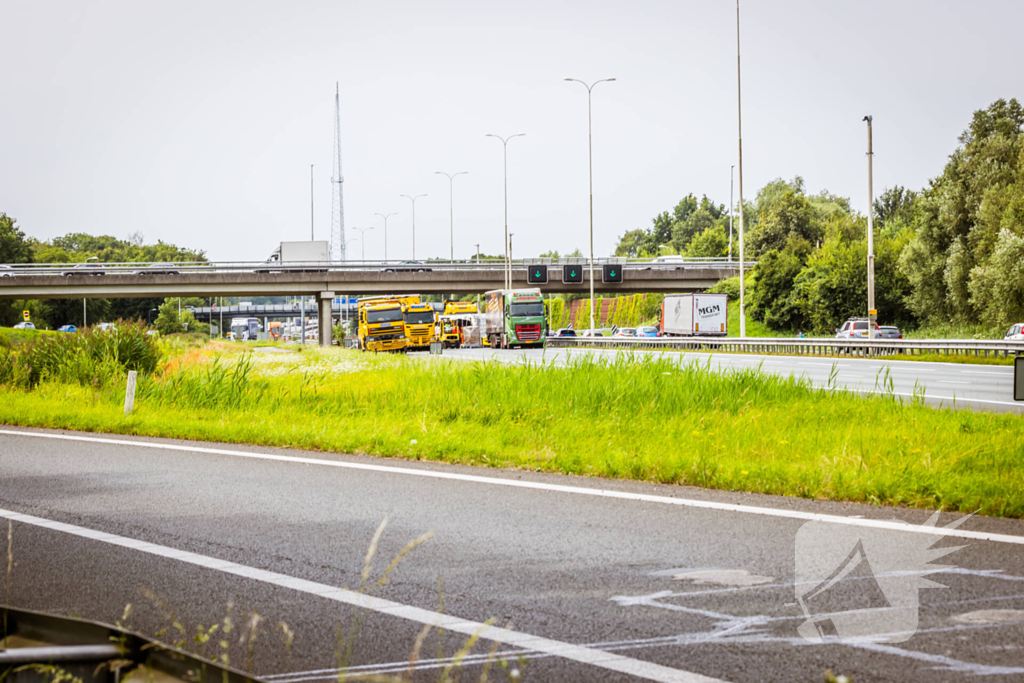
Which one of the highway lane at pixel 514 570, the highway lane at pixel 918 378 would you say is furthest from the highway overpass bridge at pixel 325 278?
the highway lane at pixel 514 570

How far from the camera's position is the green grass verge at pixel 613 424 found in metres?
7.85

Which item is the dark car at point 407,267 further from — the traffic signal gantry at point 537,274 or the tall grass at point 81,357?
the tall grass at point 81,357

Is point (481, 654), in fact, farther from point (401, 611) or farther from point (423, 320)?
point (423, 320)

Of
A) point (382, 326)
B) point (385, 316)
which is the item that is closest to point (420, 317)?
point (385, 316)

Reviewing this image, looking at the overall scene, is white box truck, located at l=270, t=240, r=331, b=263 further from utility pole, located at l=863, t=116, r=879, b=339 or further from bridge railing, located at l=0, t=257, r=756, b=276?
utility pole, located at l=863, t=116, r=879, b=339

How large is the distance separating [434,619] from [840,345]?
1293 inches

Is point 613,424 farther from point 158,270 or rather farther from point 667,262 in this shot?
point 667,262

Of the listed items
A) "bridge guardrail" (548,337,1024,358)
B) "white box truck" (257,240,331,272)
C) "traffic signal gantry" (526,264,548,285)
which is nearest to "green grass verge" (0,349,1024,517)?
"bridge guardrail" (548,337,1024,358)

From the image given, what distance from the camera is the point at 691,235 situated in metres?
166

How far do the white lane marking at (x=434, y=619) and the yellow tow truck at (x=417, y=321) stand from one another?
48415mm

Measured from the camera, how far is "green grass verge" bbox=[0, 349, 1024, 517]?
25.8 ft

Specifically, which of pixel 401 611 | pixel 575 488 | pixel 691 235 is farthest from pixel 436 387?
pixel 691 235

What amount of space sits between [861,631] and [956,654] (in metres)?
0.40

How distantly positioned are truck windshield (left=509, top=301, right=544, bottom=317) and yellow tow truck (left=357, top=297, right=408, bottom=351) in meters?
6.78
